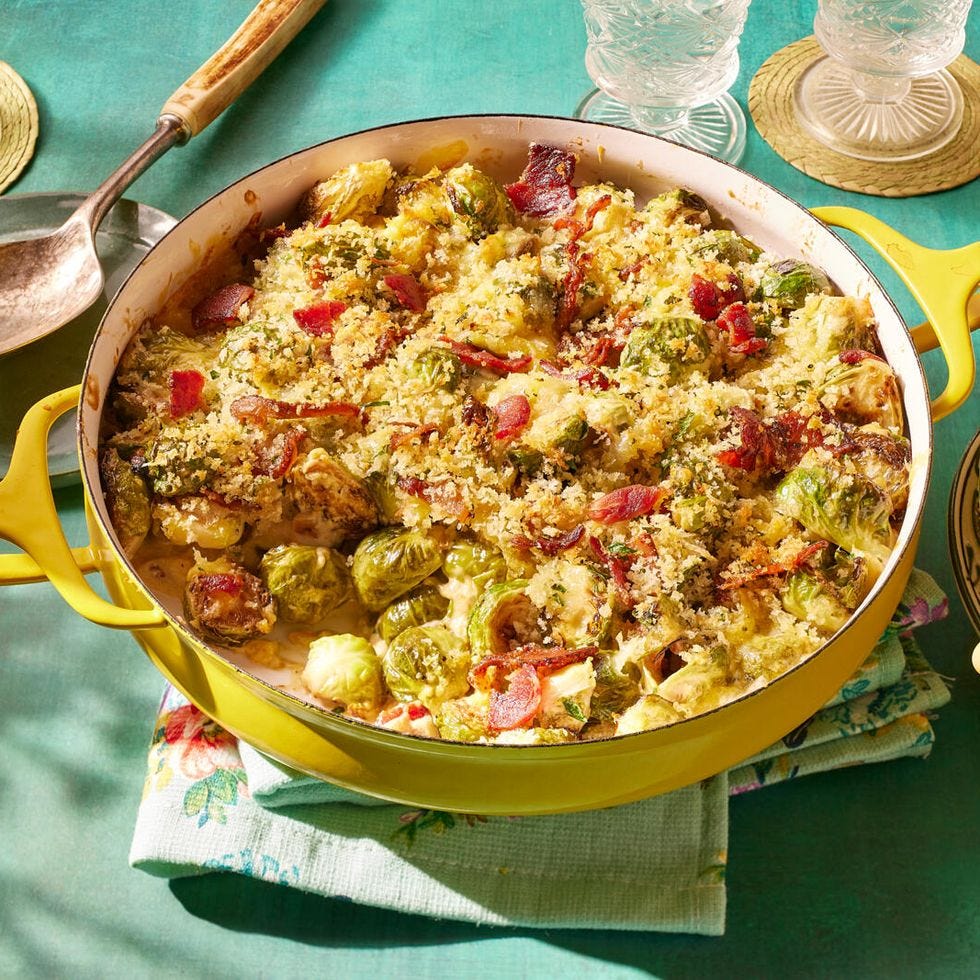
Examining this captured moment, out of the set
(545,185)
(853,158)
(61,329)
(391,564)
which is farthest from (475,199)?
(853,158)

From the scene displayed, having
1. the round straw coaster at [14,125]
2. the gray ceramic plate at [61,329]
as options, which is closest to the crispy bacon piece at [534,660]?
the gray ceramic plate at [61,329]

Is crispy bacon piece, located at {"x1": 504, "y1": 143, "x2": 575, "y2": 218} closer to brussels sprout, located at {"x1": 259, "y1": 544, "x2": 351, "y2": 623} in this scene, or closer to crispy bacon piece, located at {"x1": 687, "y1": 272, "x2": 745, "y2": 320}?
crispy bacon piece, located at {"x1": 687, "y1": 272, "x2": 745, "y2": 320}

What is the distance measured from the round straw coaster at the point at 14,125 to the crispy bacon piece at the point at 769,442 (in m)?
2.84

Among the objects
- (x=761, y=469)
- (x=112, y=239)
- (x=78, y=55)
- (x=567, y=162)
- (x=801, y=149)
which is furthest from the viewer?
(x=78, y=55)

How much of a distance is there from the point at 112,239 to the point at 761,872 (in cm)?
282

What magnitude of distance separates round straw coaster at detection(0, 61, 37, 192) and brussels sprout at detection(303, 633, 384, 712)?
8.35ft

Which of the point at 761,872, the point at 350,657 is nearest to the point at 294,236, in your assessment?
the point at 350,657

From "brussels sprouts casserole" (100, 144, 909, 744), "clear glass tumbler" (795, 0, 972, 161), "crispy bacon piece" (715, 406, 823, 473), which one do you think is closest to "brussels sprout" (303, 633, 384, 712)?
"brussels sprouts casserole" (100, 144, 909, 744)

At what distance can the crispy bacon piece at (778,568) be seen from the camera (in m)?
2.62

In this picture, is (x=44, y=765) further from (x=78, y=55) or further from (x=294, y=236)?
(x=78, y=55)

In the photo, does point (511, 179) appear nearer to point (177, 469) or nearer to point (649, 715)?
point (177, 469)

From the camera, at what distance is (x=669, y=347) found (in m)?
2.87

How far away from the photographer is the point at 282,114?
442 cm

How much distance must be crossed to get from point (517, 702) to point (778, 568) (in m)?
0.66
